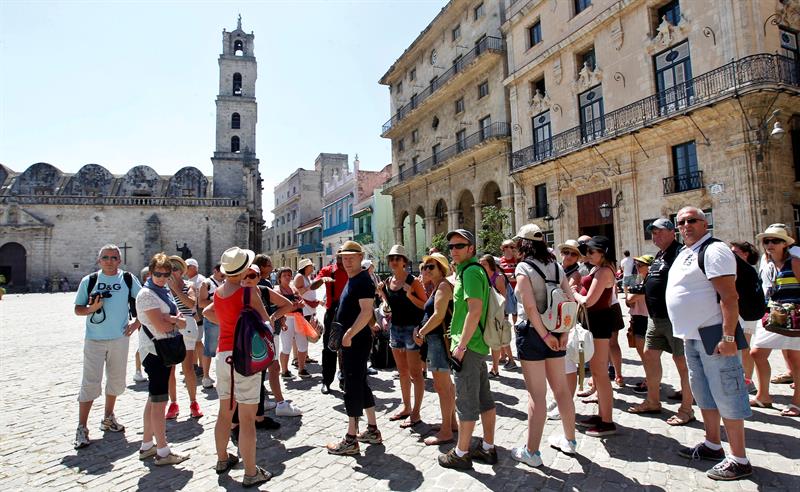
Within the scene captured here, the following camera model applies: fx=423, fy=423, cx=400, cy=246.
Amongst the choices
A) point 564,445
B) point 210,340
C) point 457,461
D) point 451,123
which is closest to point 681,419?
point 564,445

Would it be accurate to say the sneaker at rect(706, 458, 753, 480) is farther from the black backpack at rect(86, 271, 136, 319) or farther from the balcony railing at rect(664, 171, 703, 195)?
the balcony railing at rect(664, 171, 703, 195)

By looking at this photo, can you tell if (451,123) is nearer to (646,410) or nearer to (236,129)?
(646,410)

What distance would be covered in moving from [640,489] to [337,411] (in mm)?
3205

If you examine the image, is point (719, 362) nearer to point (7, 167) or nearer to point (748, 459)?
point (748, 459)

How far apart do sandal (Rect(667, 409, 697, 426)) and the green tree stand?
48.7 feet

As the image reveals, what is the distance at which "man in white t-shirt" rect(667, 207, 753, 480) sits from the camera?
3.03 meters

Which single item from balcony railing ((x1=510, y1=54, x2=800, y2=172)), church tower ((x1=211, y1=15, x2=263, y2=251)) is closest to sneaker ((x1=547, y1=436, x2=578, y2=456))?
balcony railing ((x1=510, y1=54, x2=800, y2=172))

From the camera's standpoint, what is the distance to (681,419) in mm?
4121

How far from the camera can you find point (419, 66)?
96.4 feet

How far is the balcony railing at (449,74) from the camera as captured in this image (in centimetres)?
2206

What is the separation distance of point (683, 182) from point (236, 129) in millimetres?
39151

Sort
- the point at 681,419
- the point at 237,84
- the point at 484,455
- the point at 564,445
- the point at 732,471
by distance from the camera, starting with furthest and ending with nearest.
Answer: the point at 237,84
the point at 681,419
the point at 564,445
the point at 484,455
the point at 732,471

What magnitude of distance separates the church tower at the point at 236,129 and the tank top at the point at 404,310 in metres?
38.9

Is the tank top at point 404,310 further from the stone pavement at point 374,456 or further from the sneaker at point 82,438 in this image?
the sneaker at point 82,438
